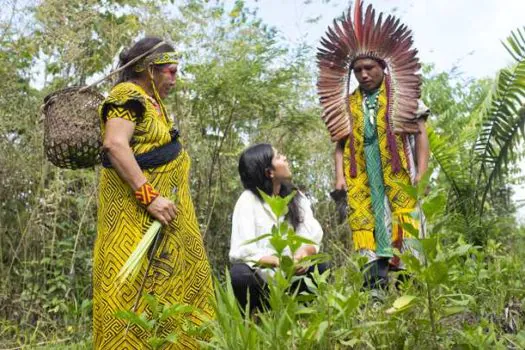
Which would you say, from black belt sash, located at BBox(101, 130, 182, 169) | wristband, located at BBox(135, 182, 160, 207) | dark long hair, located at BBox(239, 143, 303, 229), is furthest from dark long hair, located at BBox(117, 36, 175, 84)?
dark long hair, located at BBox(239, 143, 303, 229)

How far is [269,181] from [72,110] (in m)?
1.19

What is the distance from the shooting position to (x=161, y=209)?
2982mm

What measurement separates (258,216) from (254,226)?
64 millimetres

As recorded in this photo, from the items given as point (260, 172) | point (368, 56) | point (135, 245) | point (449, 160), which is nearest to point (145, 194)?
point (135, 245)

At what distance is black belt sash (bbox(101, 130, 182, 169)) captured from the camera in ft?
10.2

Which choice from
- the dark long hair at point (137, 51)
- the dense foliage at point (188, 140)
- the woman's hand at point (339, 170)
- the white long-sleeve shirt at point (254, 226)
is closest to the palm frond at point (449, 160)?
the dense foliage at point (188, 140)

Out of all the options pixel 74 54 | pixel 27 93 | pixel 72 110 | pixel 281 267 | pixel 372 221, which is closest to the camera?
pixel 281 267

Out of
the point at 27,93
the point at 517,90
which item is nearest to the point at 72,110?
the point at 27,93

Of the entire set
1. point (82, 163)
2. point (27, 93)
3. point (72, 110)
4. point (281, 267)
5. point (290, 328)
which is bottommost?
point (290, 328)

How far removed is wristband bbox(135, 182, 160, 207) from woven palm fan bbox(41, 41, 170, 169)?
537 millimetres

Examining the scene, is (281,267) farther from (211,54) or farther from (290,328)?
(211,54)

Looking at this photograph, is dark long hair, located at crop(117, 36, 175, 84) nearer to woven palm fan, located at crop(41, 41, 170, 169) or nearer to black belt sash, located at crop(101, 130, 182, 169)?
woven palm fan, located at crop(41, 41, 170, 169)

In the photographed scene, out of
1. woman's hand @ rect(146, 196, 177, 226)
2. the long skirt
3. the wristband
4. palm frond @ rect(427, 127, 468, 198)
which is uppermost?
palm frond @ rect(427, 127, 468, 198)

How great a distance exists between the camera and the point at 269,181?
4016 mm
